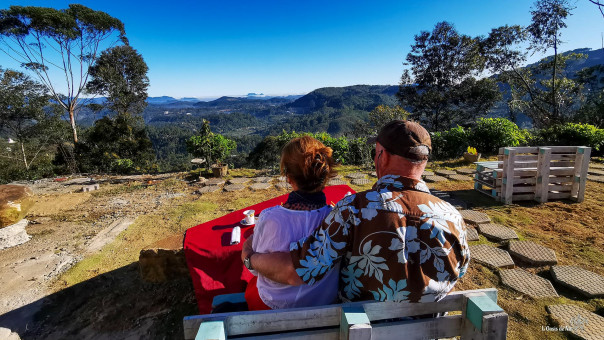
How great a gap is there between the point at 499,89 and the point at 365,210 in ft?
62.7

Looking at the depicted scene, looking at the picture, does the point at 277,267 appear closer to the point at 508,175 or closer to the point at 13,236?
the point at 508,175

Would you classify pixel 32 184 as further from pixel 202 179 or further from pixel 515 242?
pixel 515 242

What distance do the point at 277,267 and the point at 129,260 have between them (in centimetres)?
272

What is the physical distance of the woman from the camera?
1.17 meters

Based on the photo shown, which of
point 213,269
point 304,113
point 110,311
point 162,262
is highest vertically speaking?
point 304,113

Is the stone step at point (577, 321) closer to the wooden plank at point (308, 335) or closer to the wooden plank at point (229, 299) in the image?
the wooden plank at point (308, 335)

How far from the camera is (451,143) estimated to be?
8031 mm

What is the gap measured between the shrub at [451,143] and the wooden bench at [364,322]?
760 centimetres

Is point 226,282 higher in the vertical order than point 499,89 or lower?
lower

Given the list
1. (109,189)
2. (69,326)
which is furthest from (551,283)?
(109,189)

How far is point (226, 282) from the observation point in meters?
2.00

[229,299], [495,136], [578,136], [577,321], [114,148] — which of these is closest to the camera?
[229,299]

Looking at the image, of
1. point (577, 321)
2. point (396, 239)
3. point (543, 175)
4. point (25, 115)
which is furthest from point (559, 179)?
point (25, 115)

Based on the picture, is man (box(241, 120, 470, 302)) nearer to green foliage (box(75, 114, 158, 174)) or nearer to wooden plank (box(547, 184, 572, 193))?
wooden plank (box(547, 184, 572, 193))
